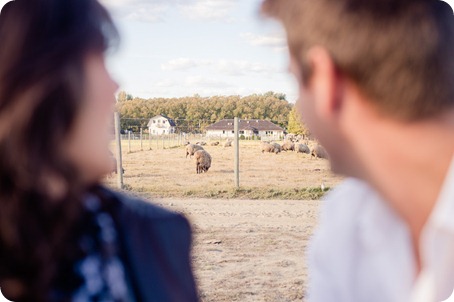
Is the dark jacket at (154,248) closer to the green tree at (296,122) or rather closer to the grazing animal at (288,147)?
the green tree at (296,122)

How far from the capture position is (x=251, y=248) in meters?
4.52

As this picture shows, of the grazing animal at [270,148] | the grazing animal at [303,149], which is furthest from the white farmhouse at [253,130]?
the grazing animal at [303,149]

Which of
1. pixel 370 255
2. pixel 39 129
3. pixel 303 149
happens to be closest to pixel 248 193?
pixel 370 255

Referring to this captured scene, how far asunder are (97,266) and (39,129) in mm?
150

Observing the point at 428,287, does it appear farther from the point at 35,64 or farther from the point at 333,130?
the point at 35,64

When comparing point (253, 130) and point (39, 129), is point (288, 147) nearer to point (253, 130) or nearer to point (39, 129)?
point (253, 130)

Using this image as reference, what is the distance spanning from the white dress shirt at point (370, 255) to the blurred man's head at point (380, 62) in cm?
12

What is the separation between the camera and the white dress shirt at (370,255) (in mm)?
662

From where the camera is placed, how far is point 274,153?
20.7 metres

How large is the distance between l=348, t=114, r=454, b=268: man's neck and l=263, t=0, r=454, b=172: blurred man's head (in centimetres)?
2

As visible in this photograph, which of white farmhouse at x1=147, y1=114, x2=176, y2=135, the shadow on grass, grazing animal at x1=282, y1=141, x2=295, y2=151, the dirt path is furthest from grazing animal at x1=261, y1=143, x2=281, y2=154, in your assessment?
the dirt path

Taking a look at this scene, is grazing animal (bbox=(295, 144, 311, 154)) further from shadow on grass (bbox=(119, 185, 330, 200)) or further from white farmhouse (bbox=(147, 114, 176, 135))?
shadow on grass (bbox=(119, 185, 330, 200))

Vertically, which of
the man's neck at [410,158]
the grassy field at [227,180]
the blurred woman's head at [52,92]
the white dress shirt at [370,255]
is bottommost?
the grassy field at [227,180]

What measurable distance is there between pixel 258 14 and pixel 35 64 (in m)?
0.34
